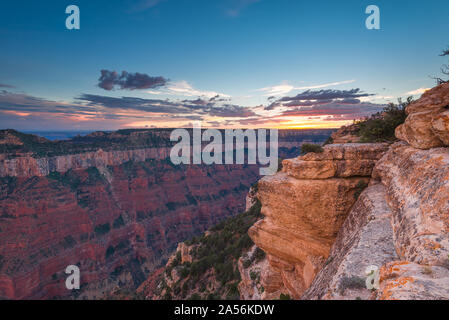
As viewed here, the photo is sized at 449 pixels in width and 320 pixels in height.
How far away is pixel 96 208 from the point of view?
61.6 m

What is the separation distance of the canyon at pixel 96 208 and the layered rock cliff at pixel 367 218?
160 feet

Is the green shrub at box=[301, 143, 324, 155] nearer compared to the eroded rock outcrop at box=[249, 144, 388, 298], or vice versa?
the eroded rock outcrop at box=[249, 144, 388, 298]

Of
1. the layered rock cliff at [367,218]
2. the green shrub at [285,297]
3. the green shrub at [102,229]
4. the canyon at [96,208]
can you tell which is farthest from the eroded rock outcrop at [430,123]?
the green shrub at [102,229]

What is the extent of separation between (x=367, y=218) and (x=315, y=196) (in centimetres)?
286

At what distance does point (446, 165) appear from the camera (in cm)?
515

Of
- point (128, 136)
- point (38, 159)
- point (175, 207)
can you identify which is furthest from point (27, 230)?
point (128, 136)

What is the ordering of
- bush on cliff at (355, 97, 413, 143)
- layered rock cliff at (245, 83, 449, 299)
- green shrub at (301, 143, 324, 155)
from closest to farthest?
layered rock cliff at (245, 83, 449, 299), green shrub at (301, 143, 324, 155), bush on cliff at (355, 97, 413, 143)

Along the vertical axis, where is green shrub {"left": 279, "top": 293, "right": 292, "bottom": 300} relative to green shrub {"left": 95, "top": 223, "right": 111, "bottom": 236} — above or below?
above

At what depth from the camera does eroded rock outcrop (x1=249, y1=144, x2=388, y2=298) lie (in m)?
9.13

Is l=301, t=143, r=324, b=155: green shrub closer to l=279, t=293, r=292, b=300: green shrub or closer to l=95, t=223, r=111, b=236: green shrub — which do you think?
l=279, t=293, r=292, b=300: green shrub

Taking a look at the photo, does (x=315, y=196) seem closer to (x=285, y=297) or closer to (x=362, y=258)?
(x=362, y=258)

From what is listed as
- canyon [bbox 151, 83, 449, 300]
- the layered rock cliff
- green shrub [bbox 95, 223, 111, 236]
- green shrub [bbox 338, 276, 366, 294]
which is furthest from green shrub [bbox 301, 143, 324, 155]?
green shrub [bbox 95, 223, 111, 236]

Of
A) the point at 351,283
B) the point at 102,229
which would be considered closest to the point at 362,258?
the point at 351,283

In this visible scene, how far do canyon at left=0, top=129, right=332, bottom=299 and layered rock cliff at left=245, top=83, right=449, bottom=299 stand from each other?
4882 cm
